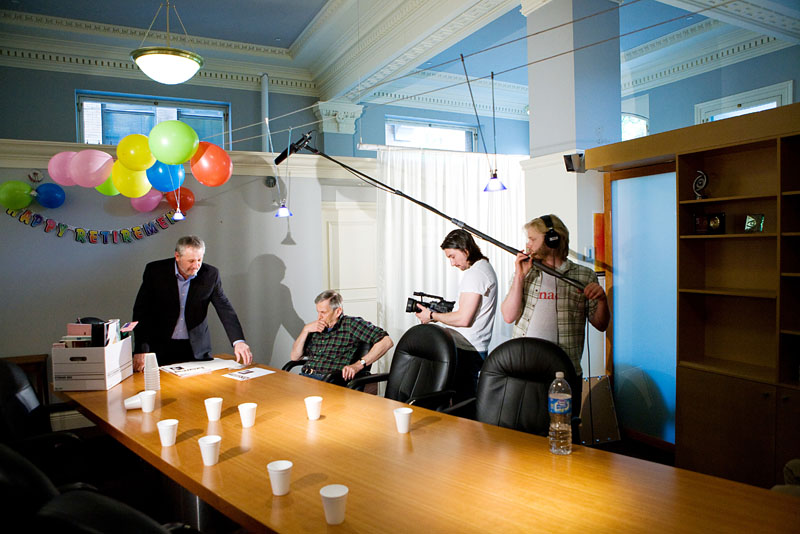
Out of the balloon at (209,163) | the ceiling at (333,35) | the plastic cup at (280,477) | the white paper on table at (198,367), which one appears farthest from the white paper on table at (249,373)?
the ceiling at (333,35)

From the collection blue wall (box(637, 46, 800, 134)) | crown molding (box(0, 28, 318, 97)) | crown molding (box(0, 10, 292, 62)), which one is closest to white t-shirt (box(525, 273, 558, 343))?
blue wall (box(637, 46, 800, 134))

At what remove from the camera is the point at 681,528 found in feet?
4.12

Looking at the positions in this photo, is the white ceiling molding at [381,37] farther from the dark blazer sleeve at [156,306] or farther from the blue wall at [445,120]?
the dark blazer sleeve at [156,306]

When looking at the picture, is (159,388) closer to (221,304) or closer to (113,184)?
(221,304)

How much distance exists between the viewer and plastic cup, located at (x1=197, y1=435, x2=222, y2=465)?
169 centimetres

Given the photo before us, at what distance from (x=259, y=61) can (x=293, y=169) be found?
Answer: 279 centimetres

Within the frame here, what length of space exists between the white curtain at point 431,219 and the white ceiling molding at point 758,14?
173cm

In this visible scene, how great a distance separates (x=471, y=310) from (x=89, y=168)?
103 inches

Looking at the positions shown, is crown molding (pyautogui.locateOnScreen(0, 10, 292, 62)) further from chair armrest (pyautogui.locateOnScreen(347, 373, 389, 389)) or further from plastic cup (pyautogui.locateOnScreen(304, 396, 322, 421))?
plastic cup (pyautogui.locateOnScreen(304, 396, 322, 421))

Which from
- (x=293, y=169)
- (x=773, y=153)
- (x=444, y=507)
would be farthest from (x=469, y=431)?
(x=293, y=169)

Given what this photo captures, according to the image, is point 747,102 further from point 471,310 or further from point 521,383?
point 521,383

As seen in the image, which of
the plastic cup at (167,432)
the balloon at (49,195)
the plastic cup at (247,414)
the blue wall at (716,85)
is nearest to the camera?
the plastic cup at (167,432)

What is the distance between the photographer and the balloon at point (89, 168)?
3.57 metres

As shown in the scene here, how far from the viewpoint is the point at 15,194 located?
3768mm
